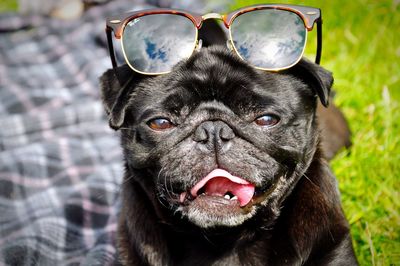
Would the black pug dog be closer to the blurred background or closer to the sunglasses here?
the sunglasses

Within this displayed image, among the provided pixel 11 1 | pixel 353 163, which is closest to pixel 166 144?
pixel 353 163

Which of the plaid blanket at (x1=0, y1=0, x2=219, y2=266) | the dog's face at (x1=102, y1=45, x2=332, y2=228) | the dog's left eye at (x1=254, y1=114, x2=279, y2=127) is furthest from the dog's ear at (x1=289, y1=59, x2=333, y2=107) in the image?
the plaid blanket at (x1=0, y1=0, x2=219, y2=266)

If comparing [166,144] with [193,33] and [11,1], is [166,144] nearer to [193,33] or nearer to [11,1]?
[193,33]

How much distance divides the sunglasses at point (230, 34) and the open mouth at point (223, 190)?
0.55 meters

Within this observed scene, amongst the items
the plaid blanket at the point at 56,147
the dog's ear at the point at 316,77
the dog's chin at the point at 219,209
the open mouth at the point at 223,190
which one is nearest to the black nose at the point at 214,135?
the open mouth at the point at 223,190

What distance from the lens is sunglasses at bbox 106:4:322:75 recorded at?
2506 millimetres

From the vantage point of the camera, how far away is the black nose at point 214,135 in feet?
7.47

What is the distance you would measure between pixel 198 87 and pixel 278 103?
1.15ft

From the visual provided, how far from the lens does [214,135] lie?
2.29 m

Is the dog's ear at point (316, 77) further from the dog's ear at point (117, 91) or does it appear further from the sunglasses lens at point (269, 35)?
the dog's ear at point (117, 91)

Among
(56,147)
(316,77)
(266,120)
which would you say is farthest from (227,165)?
(56,147)

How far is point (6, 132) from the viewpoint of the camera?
4285 mm

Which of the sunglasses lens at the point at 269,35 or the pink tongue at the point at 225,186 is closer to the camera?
the pink tongue at the point at 225,186

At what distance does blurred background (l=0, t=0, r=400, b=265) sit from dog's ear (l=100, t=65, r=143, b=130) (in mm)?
1463
